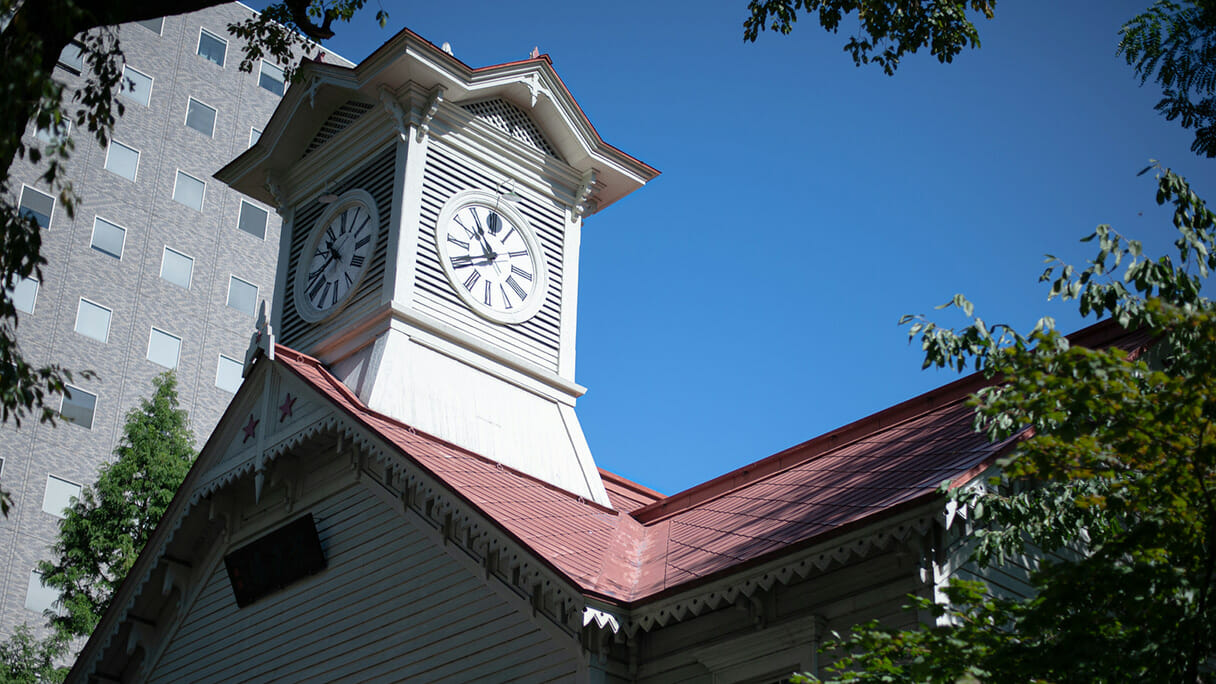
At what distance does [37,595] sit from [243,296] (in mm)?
16223

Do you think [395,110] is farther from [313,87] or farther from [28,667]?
[28,667]

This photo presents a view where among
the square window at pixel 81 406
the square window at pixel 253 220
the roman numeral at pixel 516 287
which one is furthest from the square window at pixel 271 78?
the roman numeral at pixel 516 287

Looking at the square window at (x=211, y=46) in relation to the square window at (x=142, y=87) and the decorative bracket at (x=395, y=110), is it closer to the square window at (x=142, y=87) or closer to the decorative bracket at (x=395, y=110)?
the square window at (x=142, y=87)

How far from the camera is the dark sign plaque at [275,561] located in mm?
17359

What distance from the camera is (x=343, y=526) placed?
56.3 ft

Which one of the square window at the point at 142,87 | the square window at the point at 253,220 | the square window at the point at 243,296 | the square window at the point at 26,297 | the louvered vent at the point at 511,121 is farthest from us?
the square window at the point at 253,220

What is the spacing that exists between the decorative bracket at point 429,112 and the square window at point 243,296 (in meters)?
37.7

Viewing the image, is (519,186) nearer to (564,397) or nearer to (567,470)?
(564,397)

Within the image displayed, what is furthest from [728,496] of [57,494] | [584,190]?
[57,494]

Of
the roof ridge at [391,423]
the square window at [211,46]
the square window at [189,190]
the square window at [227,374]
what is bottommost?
the roof ridge at [391,423]

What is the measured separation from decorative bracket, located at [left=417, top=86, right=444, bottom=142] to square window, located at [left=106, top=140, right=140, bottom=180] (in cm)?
3759

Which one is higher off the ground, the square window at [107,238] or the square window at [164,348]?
the square window at [107,238]

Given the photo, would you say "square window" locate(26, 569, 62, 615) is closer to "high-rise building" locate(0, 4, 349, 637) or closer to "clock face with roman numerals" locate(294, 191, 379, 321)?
"high-rise building" locate(0, 4, 349, 637)

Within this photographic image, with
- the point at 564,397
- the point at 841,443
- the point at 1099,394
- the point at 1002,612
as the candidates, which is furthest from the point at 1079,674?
the point at 564,397
